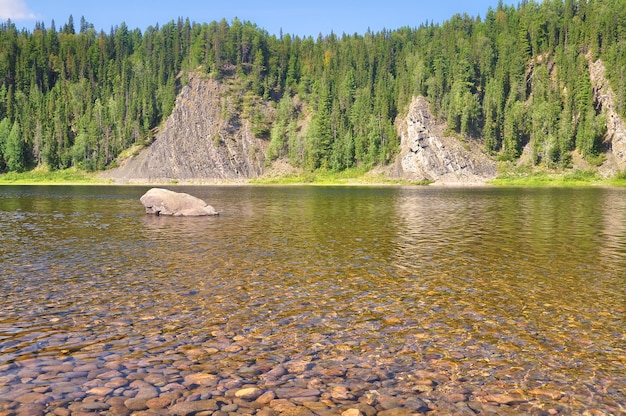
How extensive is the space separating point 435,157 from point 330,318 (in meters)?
148

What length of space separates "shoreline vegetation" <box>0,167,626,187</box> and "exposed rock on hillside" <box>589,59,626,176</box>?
255 inches

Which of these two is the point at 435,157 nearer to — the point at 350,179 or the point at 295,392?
the point at 350,179

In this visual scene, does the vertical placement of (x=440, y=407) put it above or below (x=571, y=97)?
below

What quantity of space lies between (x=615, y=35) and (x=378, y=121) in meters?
86.8

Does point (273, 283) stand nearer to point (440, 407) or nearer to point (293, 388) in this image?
point (293, 388)

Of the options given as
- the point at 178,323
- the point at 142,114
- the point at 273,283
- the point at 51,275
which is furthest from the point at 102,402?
the point at 142,114

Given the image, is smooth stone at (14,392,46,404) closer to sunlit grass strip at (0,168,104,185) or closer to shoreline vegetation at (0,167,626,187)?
shoreline vegetation at (0,167,626,187)

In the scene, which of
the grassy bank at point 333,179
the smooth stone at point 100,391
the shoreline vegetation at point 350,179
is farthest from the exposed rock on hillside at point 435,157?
the smooth stone at point 100,391

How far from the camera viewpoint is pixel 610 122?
5851 inches

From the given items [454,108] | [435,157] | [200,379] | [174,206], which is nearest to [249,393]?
[200,379]

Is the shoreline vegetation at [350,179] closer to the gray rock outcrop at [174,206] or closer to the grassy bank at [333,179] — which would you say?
the grassy bank at [333,179]

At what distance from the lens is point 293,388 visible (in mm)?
9219

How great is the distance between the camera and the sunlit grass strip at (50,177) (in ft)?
529

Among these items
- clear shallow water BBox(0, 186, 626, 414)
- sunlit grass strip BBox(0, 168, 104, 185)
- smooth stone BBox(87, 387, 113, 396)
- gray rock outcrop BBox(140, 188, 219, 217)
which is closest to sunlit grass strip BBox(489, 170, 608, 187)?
gray rock outcrop BBox(140, 188, 219, 217)
